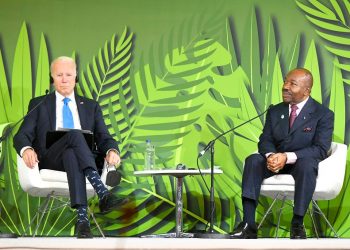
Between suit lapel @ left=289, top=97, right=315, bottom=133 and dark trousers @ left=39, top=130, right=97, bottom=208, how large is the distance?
58.6 inches

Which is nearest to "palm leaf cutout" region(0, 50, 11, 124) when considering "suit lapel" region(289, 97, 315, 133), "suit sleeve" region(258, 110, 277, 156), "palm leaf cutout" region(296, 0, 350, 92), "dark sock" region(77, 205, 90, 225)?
Answer: "dark sock" region(77, 205, 90, 225)

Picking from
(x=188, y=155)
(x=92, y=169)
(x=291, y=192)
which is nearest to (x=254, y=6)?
(x=188, y=155)

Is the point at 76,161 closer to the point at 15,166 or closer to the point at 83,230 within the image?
the point at 83,230

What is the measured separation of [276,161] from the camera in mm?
4715

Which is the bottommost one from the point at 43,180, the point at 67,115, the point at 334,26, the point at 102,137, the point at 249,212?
the point at 249,212

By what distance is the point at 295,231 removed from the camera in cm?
462

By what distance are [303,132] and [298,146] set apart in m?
0.11

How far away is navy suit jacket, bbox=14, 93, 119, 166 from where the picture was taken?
495 cm

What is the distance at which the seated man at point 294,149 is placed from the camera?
4629 mm

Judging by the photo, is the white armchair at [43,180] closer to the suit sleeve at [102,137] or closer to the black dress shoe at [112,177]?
the suit sleeve at [102,137]

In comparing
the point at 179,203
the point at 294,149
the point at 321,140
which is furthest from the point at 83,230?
the point at 321,140

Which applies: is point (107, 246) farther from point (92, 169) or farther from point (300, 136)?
point (300, 136)

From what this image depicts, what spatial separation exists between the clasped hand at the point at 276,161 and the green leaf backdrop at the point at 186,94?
1.09 metres

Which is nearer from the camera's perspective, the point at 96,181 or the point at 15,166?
the point at 96,181
